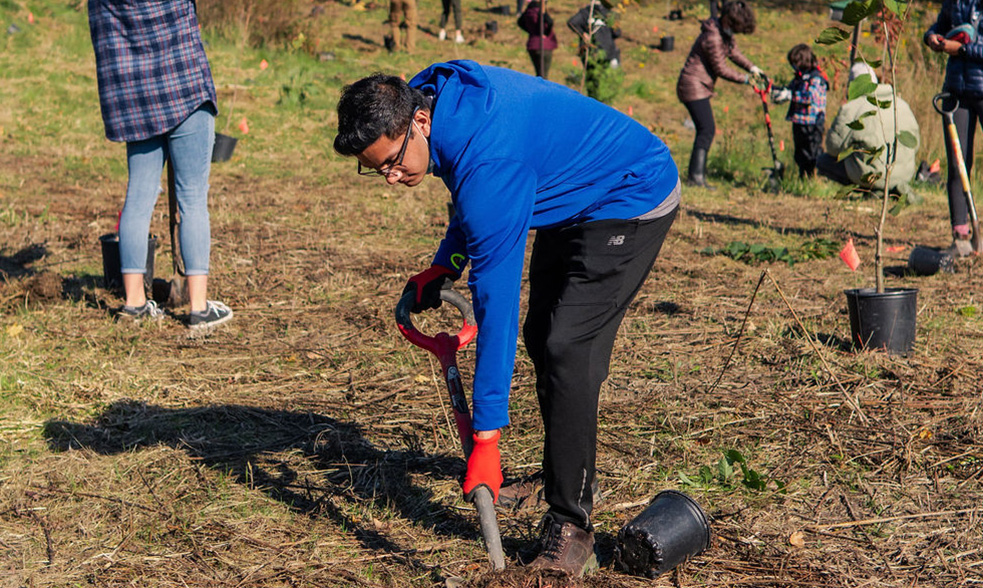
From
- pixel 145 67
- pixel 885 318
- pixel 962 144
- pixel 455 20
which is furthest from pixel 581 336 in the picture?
pixel 455 20

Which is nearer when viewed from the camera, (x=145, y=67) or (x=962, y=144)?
(x=145, y=67)

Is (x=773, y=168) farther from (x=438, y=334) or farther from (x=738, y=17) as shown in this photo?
(x=438, y=334)

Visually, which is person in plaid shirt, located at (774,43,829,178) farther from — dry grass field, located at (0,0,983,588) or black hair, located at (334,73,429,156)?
black hair, located at (334,73,429,156)

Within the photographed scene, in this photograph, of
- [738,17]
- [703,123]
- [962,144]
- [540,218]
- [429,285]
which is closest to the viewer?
[540,218]

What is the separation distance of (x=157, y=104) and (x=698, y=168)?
568cm

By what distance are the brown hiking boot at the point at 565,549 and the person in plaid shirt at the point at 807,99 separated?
667cm

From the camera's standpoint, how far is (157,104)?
4.24 meters

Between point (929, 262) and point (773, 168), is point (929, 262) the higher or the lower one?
the higher one

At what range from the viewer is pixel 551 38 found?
10875 millimetres

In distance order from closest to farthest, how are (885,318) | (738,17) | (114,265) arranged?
(885,318), (114,265), (738,17)

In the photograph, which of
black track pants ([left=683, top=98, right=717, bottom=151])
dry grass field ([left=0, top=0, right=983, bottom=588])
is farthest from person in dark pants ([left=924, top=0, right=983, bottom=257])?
black track pants ([left=683, top=98, right=717, bottom=151])

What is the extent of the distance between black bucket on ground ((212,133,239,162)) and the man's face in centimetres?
708

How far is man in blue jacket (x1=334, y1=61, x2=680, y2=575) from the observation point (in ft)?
7.04

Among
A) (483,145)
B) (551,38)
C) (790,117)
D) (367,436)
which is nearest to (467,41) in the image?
(551,38)
